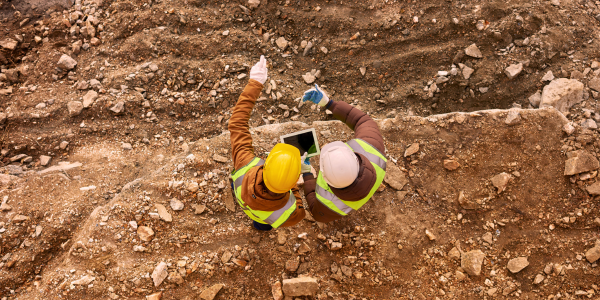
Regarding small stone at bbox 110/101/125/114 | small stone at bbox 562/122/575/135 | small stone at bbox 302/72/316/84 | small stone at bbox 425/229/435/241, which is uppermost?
small stone at bbox 110/101/125/114

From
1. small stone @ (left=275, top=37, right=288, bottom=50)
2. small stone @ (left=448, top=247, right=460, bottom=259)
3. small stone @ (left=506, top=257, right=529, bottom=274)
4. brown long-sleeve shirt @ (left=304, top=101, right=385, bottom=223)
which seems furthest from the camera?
small stone @ (left=275, top=37, right=288, bottom=50)

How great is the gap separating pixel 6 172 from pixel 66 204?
1.13 meters

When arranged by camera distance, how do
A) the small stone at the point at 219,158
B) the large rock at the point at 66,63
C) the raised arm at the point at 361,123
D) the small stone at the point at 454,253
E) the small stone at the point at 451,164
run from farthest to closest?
the large rock at the point at 66,63 < the small stone at the point at 219,158 < the small stone at the point at 451,164 < the small stone at the point at 454,253 < the raised arm at the point at 361,123

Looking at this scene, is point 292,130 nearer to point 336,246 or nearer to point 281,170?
point 336,246

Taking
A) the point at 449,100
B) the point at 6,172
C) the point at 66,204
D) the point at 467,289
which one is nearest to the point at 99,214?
the point at 66,204

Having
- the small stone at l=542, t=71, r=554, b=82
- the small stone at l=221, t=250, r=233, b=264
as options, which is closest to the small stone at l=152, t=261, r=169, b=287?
the small stone at l=221, t=250, r=233, b=264

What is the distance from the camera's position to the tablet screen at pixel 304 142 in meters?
3.45

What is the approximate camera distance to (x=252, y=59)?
4.56m

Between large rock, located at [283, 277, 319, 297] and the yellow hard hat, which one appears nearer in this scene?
the yellow hard hat

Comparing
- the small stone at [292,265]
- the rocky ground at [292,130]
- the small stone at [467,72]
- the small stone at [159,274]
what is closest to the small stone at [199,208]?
the rocky ground at [292,130]

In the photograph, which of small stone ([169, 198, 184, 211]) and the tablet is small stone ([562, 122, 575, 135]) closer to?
the tablet

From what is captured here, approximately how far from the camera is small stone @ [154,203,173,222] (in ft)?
10.6

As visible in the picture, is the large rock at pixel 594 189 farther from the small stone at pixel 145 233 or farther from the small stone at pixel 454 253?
the small stone at pixel 145 233

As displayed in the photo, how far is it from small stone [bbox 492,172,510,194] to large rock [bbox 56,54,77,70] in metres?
5.89
